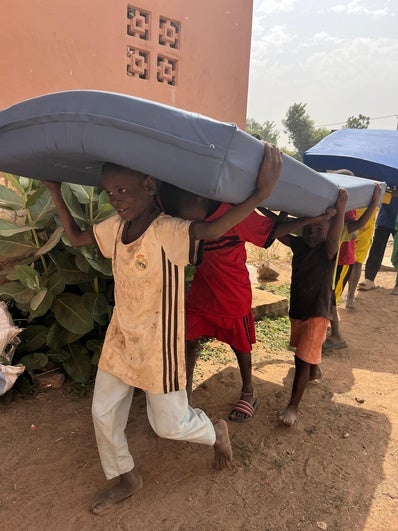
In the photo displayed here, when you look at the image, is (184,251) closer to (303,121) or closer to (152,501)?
(152,501)

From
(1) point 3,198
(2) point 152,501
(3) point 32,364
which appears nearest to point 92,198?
(1) point 3,198

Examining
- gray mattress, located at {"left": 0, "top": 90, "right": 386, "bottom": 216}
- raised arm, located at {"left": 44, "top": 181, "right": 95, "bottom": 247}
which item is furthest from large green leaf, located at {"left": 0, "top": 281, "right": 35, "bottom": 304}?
gray mattress, located at {"left": 0, "top": 90, "right": 386, "bottom": 216}

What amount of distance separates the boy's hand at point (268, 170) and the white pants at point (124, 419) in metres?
1.00

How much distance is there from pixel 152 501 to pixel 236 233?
1489 millimetres

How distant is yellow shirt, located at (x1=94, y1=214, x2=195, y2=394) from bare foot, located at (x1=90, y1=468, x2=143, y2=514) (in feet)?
1.89

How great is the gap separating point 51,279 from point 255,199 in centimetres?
182

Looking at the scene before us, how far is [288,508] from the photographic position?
2.23 m

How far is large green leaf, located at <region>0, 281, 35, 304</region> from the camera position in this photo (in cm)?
291

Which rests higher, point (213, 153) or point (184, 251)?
point (213, 153)

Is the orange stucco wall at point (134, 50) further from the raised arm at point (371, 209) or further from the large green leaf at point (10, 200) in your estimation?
A: the raised arm at point (371, 209)

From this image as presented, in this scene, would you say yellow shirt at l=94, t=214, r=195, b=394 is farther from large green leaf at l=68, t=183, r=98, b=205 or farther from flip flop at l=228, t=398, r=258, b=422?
flip flop at l=228, t=398, r=258, b=422

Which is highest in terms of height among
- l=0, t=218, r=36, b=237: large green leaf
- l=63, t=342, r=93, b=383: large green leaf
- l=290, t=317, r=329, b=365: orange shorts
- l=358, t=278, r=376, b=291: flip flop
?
l=0, t=218, r=36, b=237: large green leaf

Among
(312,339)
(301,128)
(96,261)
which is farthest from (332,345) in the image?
(301,128)

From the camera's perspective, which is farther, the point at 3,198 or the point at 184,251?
the point at 3,198
